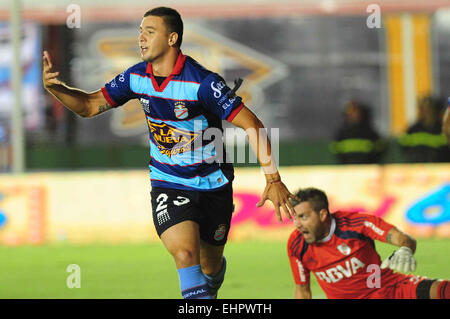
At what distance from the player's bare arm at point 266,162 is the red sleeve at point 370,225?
2.98 ft

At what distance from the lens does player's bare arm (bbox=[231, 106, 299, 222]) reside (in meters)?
5.04

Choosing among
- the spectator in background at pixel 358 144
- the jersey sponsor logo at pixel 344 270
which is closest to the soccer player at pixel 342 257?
the jersey sponsor logo at pixel 344 270

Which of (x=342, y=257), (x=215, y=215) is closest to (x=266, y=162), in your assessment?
(x=215, y=215)

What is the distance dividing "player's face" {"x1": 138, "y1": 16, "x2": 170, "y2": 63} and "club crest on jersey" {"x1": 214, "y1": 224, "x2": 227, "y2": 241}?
50.3 inches

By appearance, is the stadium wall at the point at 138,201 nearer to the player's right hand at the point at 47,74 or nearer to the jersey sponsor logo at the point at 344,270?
the jersey sponsor logo at the point at 344,270

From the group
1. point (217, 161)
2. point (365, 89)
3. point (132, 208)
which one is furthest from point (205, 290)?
point (365, 89)

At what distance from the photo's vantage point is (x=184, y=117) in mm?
5480

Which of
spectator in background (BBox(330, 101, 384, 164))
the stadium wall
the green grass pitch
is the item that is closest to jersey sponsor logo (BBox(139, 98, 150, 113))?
the green grass pitch

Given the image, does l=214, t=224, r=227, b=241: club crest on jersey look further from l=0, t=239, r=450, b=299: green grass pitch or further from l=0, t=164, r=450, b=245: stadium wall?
l=0, t=164, r=450, b=245: stadium wall

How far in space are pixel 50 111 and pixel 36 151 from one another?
904 millimetres

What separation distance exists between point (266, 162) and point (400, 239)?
1169 millimetres

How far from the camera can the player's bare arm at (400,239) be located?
5.52 metres

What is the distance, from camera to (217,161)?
19.0 ft

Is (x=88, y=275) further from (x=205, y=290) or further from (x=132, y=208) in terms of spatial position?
(x=205, y=290)
